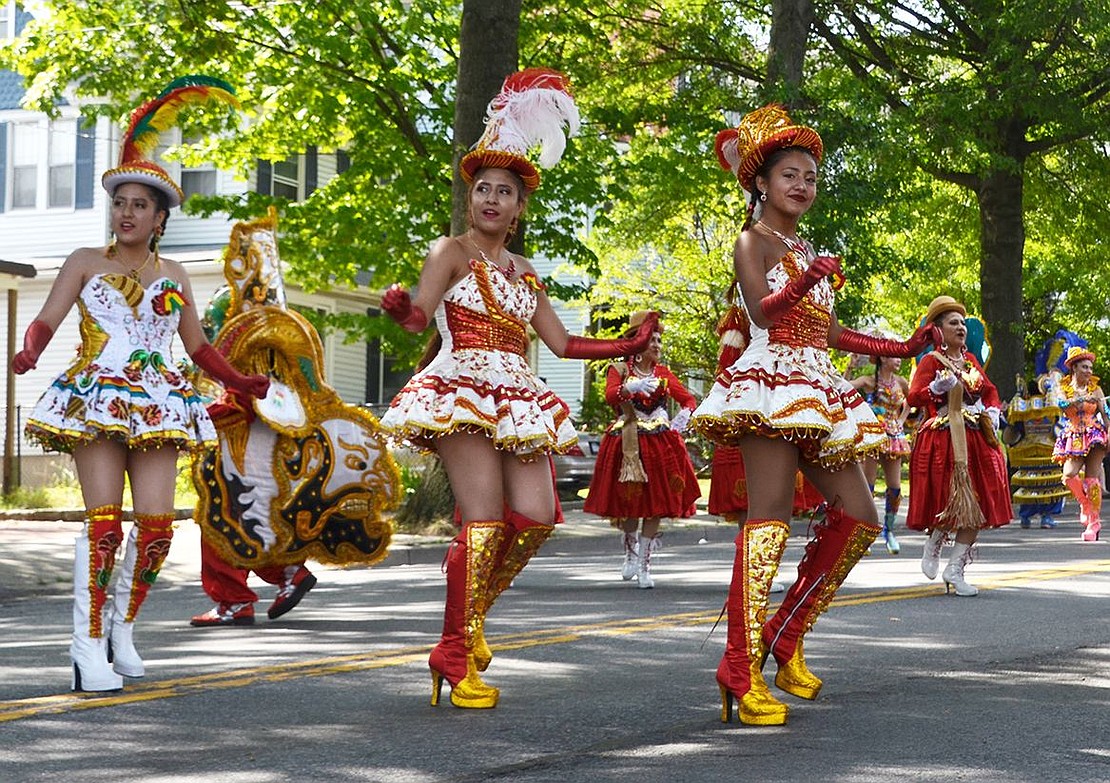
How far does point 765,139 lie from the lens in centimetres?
684

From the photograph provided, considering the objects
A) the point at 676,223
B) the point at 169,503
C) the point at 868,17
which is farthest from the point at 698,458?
the point at 169,503

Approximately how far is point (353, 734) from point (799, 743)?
148cm

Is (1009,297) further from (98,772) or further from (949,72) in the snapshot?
(98,772)

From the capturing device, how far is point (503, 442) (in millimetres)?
6820

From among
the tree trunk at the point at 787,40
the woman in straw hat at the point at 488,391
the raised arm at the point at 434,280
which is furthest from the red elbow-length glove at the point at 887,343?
the tree trunk at the point at 787,40

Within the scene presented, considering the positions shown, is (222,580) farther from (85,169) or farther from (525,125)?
(85,169)

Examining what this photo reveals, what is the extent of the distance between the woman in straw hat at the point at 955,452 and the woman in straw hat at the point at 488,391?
5.28m

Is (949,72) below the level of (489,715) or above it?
above

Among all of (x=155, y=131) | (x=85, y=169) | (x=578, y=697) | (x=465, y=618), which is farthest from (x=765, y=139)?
(x=85, y=169)

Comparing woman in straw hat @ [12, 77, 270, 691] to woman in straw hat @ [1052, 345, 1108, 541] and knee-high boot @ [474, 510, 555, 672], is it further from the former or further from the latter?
woman in straw hat @ [1052, 345, 1108, 541]

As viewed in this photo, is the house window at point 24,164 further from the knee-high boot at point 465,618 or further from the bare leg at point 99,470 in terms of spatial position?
the knee-high boot at point 465,618

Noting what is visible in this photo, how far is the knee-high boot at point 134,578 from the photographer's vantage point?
24.8 feet

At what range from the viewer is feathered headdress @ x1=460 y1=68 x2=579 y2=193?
7.22 metres

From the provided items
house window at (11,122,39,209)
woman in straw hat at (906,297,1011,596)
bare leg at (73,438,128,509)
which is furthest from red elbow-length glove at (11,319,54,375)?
house window at (11,122,39,209)
